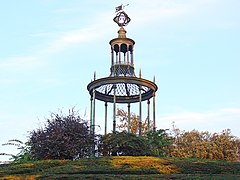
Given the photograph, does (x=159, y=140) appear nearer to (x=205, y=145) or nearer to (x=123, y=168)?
(x=123, y=168)

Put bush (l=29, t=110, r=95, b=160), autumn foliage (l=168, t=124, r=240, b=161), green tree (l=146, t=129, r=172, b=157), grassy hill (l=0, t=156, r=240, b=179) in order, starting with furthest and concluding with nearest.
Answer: autumn foliage (l=168, t=124, r=240, b=161) < green tree (l=146, t=129, r=172, b=157) < bush (l=29, t=110, r=95, b=160) < grassy hill (l=0, t=156, r=240, b=179)

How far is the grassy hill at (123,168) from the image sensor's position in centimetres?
1374

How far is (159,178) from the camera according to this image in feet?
40.5

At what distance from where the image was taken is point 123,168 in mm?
14516

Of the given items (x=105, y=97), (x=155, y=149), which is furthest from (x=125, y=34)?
(x=155, y=149)

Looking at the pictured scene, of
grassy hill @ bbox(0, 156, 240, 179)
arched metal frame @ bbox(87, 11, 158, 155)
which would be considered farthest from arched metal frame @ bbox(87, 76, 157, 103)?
grassy hill @ bbox(0, 156, 240, 179)

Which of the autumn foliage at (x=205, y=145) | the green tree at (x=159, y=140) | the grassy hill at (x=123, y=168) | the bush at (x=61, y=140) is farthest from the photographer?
the autumn foliage at (x=205, y=145)

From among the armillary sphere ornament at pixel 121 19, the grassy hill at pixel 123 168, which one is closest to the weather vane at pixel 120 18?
the armillary sphere ornament at pixel 121 19

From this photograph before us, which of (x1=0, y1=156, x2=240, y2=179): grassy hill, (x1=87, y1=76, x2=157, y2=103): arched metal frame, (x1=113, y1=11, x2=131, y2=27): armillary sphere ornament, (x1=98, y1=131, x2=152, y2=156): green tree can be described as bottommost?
(x1=0, y1=156, x2=240, y2=179): grassy hill

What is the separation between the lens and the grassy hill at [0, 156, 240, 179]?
13.7 metres

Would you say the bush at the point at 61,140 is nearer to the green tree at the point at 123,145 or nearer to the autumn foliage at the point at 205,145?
the green tree at the point at 123,145

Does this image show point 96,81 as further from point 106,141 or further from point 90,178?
point 90,178

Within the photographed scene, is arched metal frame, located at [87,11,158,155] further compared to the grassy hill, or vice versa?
arched metal frame, located at [87,11,158,155]

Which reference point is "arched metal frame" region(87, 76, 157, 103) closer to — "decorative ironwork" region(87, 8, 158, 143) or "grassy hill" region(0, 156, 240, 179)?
"decorative ironwork" region(87, 8, 158, 143)
